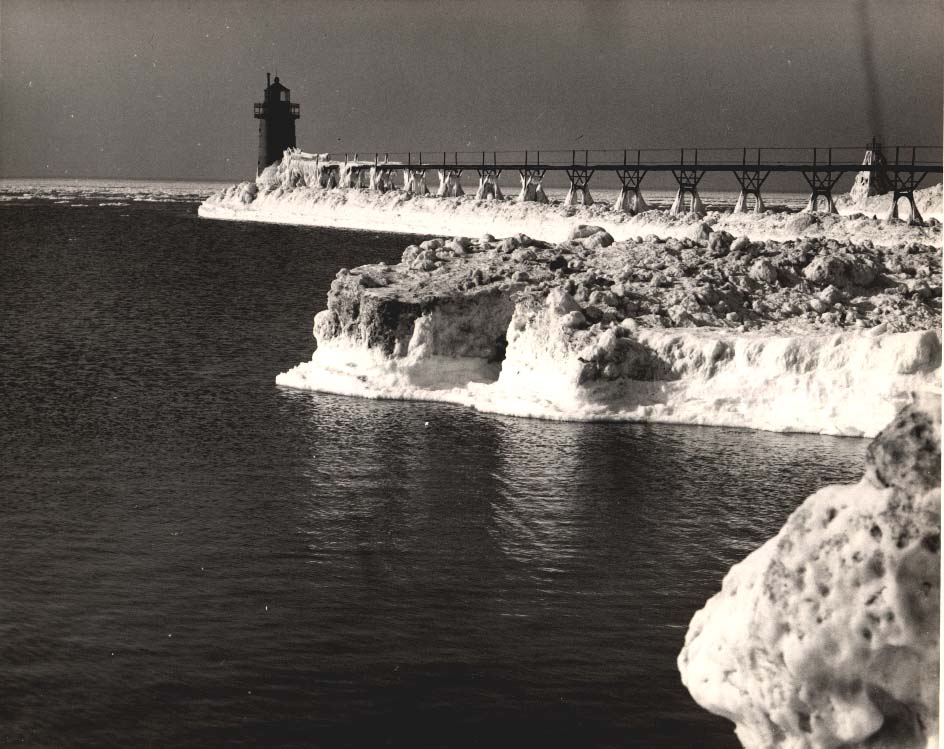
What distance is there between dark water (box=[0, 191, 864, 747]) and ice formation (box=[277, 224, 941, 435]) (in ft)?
2.87

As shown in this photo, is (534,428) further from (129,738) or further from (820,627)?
(820,627)

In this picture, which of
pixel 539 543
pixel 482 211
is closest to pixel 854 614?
pixel 539 543

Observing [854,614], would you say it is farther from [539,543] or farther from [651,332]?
[651,332]

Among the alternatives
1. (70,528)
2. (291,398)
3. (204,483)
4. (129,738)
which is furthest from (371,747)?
(291,398)

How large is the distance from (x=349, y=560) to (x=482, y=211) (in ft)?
211

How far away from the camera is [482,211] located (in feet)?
258

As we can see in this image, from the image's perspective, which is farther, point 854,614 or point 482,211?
point 482,211

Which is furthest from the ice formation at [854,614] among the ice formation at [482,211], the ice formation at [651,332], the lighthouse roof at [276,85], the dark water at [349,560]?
the lighthouse roof at [276,85]

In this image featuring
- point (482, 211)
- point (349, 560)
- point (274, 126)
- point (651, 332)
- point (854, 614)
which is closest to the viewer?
point (854, 614)

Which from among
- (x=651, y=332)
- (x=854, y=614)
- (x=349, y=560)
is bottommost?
(x=349, y=560)

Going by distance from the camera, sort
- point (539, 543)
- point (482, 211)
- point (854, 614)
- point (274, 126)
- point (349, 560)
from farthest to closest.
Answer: point (274, 126)
point (482, 211)
point (539, 543)
point (349, 560)
point (854, 614)

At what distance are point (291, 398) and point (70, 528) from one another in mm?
9207

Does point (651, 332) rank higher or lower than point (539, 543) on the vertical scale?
higher

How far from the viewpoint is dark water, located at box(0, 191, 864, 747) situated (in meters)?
11.5
